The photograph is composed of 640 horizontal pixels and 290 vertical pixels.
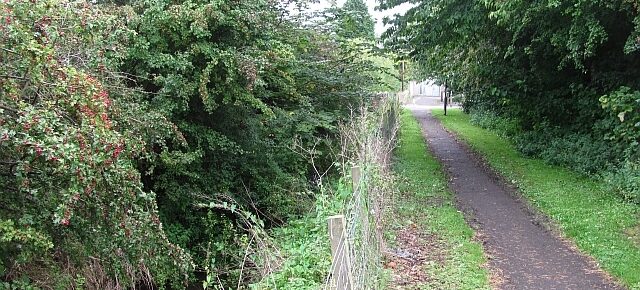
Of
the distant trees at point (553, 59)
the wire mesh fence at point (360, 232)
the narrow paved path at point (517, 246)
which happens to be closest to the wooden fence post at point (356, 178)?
the wire mesh fence at point (360, 232)

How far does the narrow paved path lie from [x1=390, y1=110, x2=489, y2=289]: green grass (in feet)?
0.89

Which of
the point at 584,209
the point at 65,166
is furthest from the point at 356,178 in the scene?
the point at 584,209

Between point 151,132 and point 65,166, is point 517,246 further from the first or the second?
point 65,166

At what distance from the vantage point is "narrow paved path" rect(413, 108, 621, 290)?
6.81 metres

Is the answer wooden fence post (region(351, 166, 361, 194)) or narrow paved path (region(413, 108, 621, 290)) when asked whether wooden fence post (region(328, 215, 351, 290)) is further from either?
narrow paved path (region(413, 108, 621, 290))

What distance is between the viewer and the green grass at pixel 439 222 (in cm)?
670

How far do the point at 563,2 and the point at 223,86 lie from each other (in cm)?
759

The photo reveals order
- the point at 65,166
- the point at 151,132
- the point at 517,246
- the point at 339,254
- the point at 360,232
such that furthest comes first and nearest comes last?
the point at 151,132 < the point at 517,246 < the point at 360,232 < the point at 65,166 < the point at 339,254

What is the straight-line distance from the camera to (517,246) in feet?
27.1

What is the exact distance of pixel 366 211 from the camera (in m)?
5.89

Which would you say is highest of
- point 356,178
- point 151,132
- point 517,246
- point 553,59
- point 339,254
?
point 553,59

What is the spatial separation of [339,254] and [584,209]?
7.73 m

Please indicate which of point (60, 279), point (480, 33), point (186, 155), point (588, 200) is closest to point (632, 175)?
point (588, 200)

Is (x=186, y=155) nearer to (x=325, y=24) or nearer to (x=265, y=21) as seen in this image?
(x=265, y=21)
